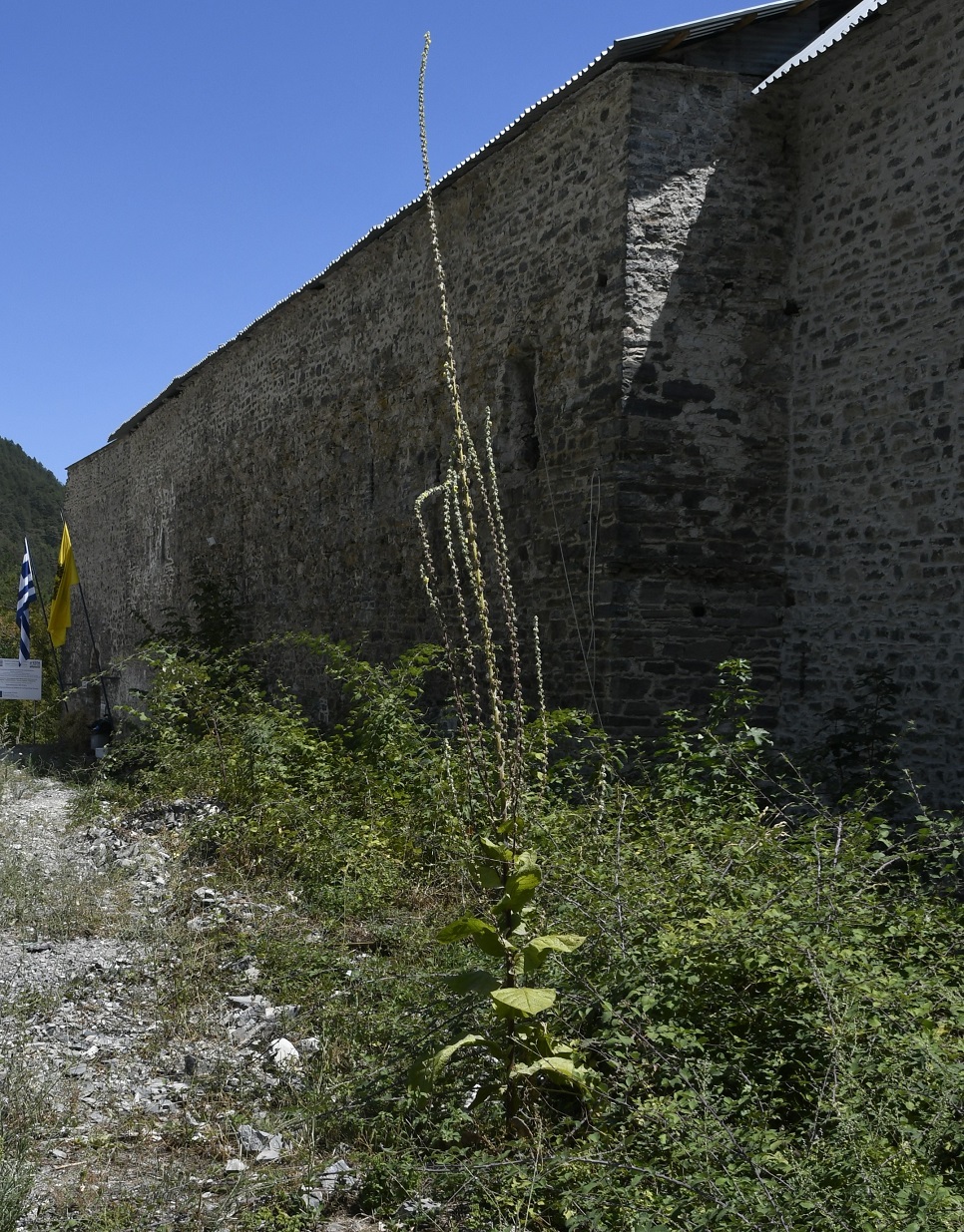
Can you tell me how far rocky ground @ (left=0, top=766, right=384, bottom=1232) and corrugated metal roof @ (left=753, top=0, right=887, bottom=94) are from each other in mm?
6871

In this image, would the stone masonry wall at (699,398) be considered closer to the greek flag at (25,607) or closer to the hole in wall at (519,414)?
the hole in wall at (519,414)

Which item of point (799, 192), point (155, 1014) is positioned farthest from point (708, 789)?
point (799, 192)

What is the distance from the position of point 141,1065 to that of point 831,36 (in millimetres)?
7972

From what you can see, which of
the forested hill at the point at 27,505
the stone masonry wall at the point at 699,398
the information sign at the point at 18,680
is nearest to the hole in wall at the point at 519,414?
the stone masonry wall at the point at 699,398

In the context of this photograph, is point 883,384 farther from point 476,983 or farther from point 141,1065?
point 141,1065

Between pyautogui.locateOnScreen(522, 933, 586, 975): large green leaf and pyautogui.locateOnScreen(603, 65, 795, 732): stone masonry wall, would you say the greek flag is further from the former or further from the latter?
pyautogui.locateOnScreen(522, 933, 586, 975): large green leaf

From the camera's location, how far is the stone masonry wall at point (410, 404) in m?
9.37

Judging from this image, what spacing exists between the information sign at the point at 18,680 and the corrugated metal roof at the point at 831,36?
1156 centimetres

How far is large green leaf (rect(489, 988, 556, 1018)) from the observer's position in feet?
11.9

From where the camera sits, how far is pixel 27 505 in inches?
3002

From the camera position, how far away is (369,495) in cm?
1337

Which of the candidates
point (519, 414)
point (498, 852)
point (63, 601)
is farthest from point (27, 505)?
point (498, 852)

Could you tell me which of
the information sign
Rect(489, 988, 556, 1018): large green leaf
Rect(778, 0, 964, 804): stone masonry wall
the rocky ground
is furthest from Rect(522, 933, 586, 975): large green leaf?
the information sign

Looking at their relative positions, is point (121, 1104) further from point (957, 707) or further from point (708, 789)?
point (957, 707)
